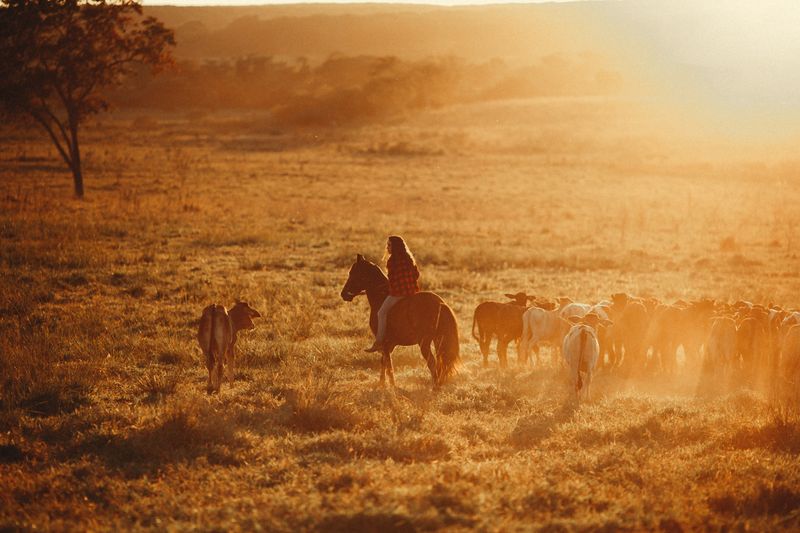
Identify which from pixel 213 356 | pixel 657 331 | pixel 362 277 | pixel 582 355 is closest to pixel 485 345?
pixel 582 355

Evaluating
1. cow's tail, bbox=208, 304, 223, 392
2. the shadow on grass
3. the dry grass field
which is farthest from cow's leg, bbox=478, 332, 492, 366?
cow's tail, bbox=208, 304, 223, 392

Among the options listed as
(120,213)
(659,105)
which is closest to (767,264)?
(120,213)

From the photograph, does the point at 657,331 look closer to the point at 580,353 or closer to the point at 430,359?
the point at 580,353

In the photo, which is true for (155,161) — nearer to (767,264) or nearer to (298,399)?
(767,264)

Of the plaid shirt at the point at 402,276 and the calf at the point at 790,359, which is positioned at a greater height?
the plaid shirt at the point at 402,276

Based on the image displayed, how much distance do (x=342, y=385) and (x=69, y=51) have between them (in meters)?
27.3

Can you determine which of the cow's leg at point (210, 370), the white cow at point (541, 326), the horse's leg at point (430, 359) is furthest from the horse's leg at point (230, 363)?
the white cow at point (541, 326)

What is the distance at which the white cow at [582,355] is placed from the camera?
10.0m

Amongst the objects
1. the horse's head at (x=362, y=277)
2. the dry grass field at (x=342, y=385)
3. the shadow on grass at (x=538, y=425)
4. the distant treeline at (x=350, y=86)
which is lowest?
the shadow on grass at (x=538, y=425)

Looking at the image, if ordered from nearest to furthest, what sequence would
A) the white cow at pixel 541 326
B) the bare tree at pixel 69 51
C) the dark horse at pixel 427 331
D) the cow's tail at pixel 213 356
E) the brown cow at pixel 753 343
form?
1. the cow's tail at pixel 213 356
2. the dark horse at pixel 427 331
3. the brown cow at pixel 753 343
4. the white cow at pixel 541 326
5. the bare tree at pixel 69 51

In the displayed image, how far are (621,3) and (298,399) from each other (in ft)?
635

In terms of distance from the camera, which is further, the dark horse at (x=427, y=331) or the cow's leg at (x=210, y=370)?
the dark horse at (x=427, y=331)

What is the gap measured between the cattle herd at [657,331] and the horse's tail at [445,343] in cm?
199

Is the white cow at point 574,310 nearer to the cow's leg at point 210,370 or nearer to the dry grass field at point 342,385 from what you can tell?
the dry grass field at point 342,385
